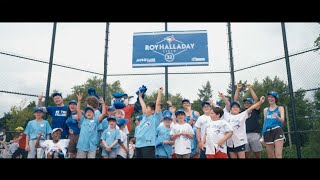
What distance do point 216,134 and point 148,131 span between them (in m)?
1.21

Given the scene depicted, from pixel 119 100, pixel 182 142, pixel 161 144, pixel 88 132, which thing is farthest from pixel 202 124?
pixel 88 132

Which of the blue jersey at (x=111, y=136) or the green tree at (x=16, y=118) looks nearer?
the blue jersey at (x=111, y=136)

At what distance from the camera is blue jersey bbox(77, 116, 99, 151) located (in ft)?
16.6

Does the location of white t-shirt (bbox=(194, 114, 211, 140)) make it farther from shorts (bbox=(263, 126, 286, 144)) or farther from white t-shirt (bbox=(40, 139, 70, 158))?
white t-shirt (bbox=(40, 139, 70, 158))

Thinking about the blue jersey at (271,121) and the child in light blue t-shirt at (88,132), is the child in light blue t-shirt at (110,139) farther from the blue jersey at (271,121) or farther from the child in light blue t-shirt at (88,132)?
the blue jersey at (271,121)

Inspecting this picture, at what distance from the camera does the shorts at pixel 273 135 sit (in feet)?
16.9

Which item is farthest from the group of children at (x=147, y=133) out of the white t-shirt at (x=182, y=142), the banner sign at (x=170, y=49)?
the banner sign at (x=170, y=49)

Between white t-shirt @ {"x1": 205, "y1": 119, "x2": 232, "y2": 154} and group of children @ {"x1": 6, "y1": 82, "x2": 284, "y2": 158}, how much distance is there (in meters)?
0.02

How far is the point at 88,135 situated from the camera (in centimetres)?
511

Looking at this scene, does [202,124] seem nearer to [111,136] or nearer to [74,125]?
[111,136]

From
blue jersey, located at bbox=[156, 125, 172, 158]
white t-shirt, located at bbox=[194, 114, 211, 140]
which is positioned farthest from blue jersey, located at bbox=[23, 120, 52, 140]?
white t-shirt, located at bbox=[194, 114, 211, 140]
